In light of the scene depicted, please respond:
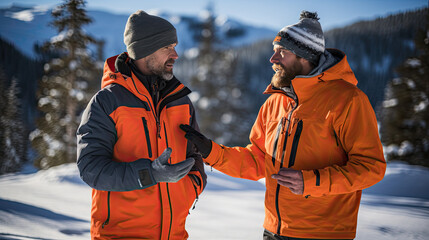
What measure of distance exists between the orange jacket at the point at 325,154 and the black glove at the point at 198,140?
0.52 metres

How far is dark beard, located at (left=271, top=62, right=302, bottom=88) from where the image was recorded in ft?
7.25

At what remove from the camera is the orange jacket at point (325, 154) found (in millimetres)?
Answer: 1783

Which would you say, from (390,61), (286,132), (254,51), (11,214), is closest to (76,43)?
(11,214)

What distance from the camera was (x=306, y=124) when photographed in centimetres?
196

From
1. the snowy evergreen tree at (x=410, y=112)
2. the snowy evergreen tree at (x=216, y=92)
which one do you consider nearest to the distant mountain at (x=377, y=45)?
the snowy evergreen tree at (x=410, y=112)

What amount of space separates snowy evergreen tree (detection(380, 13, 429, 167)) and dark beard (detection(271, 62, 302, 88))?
10.9m

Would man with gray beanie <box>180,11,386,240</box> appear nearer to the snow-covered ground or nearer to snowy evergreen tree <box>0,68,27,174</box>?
the snow-covered ground

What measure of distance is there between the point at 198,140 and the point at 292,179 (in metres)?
0.80

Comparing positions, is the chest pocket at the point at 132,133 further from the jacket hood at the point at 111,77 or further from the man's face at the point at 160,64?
the man's face at the point at 160,64

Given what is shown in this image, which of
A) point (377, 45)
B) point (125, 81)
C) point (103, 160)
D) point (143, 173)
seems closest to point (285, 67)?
point (125, 81)

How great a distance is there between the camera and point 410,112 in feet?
40.1

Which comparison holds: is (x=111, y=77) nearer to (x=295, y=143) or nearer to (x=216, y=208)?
(x=295, y=143)

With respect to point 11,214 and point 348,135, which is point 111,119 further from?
point 11,214

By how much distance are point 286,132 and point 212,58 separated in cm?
2235
